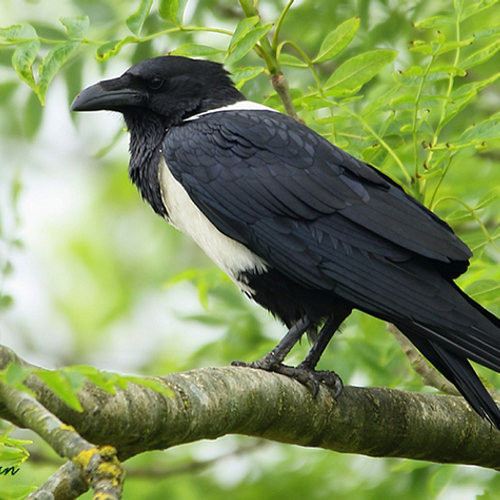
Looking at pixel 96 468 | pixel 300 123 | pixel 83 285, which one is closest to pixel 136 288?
pixel 83 285

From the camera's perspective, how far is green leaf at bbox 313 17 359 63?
12.4 feet

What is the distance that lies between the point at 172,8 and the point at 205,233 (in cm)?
117

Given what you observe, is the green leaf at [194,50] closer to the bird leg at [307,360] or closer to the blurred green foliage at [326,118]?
the blurred green foliage at [326,118]

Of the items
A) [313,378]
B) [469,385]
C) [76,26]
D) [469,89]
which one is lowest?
[469,385]

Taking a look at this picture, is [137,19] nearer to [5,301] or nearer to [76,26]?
[76,26]

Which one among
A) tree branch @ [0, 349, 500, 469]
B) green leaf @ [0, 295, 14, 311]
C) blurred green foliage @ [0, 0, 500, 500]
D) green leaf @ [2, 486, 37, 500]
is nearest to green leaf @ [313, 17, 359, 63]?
blurred green foliage @ [0, 0, 500, 500]

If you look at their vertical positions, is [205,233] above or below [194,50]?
below

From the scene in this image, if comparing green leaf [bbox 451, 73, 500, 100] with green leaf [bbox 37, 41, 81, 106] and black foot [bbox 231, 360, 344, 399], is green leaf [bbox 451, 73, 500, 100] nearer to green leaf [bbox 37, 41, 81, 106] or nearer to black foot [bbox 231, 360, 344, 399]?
black foot [bbox 231, 360, 344, 399]

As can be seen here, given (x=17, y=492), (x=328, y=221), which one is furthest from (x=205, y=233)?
(x=17, y=492)

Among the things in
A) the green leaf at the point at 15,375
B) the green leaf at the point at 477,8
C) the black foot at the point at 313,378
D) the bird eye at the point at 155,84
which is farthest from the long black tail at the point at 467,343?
the green leaf at the point at 15,375

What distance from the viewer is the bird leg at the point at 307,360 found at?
364 centimetres

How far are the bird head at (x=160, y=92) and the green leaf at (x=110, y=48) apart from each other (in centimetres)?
85

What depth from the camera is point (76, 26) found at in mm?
3615

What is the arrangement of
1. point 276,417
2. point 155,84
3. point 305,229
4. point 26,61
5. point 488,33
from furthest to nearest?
point 155,84 → point 305,229 → point 488,33 → point 26,61 → point 276,417
